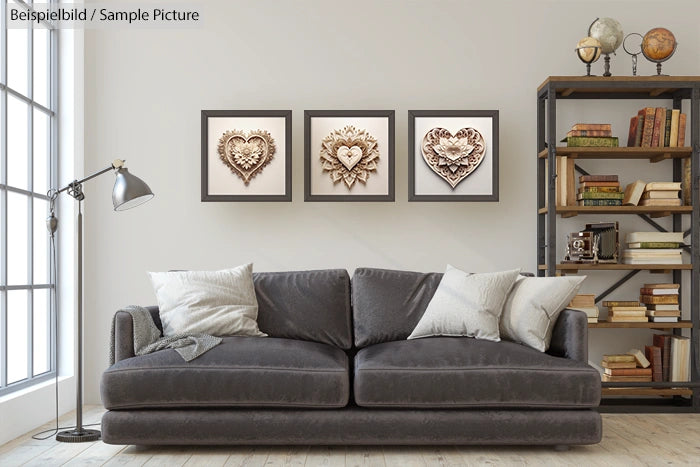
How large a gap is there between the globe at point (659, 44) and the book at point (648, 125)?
0.34m

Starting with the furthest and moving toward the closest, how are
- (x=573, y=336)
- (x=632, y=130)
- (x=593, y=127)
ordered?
(x=632, y=130) → (x=593, y=127) → (x=573, y=336)

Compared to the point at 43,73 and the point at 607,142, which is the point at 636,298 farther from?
the point at 43,73

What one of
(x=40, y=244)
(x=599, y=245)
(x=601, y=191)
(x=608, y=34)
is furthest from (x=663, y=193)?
(x=40, y=244)

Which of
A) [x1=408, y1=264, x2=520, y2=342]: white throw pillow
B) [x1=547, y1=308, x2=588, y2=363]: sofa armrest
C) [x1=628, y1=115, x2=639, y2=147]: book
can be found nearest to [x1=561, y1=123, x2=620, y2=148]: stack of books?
[x1=628, y1=115, x2=639, y2=147]: book

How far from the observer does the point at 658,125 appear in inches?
191

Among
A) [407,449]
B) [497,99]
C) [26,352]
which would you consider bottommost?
[407,449]

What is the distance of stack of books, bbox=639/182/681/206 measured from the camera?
15.8ft

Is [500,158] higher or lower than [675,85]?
lower

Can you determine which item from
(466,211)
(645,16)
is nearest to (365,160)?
(466,211)

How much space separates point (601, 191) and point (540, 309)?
1.17 metres

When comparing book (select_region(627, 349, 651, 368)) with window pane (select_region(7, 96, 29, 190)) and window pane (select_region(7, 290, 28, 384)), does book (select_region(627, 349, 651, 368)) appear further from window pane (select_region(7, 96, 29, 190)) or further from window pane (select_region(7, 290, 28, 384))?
window pane (select_region(7, 96, 29, 190))

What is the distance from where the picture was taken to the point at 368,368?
365 cm

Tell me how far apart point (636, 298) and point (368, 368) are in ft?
7.51

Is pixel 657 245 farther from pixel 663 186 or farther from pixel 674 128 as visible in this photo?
pixel 674 128
